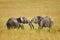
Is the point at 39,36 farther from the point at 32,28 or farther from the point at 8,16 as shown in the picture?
the point at 8,16

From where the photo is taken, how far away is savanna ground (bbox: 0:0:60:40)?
187 centimetres

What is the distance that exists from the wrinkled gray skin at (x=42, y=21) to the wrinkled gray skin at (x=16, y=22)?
0.07 meters

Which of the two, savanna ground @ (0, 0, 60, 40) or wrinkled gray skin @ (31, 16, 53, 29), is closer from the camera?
savanna ground @ (0, 0, 60, 40)

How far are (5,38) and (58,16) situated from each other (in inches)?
19.2

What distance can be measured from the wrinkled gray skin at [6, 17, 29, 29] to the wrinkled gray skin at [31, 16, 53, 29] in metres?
0.07

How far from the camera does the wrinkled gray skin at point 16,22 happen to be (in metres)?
1.97

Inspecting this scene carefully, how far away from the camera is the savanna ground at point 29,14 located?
1.87 m

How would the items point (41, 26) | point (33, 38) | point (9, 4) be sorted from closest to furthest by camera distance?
point (33, 38) → point (41, 26) → point (9, 4)

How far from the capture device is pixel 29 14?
6.58ft

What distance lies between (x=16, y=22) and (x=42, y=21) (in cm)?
21

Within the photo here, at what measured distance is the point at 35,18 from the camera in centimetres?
199

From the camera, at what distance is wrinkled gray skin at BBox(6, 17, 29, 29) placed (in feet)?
6.47

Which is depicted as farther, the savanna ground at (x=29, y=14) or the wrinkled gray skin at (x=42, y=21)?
the wrinkled gray skin at (x=42, y=21)

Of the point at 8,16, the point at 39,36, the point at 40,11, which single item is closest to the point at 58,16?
the point at 40,11
